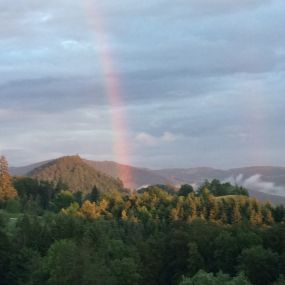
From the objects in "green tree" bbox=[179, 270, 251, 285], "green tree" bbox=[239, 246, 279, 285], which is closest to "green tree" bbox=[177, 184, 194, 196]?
"green tree" bbox=[239, 246, 279, 285]

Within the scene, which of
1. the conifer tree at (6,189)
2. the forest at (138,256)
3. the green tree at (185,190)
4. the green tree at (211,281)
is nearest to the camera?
the green tree at (211,281)

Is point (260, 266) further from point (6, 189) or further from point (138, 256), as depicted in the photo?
point (6, 189)

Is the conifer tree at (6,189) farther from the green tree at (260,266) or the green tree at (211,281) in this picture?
the green tree at (211,281)

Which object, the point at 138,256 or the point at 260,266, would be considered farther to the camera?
the point at 138,256

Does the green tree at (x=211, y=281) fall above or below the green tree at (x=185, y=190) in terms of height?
below

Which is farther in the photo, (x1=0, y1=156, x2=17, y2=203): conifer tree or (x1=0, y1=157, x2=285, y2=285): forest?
(x1=0, y1=156, x2=17, y2=203): conifer tree

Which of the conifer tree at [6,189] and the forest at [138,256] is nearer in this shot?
the forest at [138,256]

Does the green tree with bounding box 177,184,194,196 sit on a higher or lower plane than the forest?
higher

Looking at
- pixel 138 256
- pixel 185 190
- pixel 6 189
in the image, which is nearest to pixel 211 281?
pixel 138 256

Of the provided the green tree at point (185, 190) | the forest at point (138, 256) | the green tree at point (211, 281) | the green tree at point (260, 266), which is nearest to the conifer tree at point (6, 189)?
the green tree at point (185, 190)

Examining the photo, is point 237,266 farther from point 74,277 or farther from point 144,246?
point 74,277

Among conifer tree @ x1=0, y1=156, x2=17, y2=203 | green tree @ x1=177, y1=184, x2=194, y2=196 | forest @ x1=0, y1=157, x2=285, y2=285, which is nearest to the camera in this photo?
forest @ x1=0, y1=157, x2=285, y2=285

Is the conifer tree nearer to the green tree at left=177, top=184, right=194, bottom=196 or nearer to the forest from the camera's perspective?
the green tree at left=177, top=184, right=194, bottom=196

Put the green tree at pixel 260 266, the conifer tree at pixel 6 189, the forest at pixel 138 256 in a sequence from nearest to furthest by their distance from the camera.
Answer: the forest at pixel 138 256, the green tree at pixel 260 266, the conifer tree at pixel 6 189
